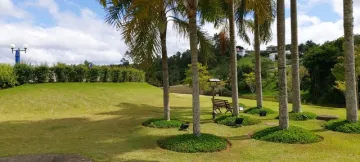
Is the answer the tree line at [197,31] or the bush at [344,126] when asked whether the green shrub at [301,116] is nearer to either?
the tree line at [197,31]

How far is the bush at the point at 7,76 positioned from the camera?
65.6 feet

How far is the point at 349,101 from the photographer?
34.5 ft

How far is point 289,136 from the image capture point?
9352 mm

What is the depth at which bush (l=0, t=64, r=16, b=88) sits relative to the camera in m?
20.0

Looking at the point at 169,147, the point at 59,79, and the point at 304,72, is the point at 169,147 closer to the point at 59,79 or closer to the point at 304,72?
the point at 59,79

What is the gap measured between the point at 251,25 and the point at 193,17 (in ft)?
27.6

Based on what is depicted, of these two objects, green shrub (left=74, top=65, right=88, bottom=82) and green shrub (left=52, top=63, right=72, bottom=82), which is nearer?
green shrub (left=52, top=63, right=72, bottom=82)

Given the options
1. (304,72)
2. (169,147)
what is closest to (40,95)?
(169,147)

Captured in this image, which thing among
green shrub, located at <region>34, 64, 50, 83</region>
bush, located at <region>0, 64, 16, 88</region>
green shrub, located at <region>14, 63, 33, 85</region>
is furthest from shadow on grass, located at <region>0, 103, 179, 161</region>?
green shrub, located at <region>34, 64, 50, 83</region>

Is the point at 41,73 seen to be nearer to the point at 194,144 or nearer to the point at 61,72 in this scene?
the point at 61,72

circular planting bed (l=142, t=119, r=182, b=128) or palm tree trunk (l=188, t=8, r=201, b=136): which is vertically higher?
palm tree trunk (l=188, t=8, r=201, b=136)

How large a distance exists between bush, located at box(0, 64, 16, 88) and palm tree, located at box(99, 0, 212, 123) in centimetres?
1173

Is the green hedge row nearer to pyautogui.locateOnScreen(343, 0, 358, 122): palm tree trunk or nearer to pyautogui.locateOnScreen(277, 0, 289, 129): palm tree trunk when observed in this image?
pyautogui.locateOnScreen(277, 0, 289, 129): palm tree trunk

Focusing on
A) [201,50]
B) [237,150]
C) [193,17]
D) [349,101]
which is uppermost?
[193,17]
